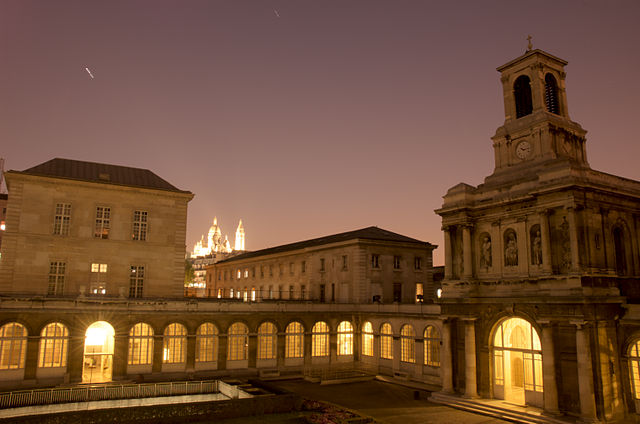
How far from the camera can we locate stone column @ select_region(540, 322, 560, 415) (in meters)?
26.3

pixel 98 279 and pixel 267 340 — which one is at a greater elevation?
pixel 98 279

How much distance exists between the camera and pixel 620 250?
96.4ft

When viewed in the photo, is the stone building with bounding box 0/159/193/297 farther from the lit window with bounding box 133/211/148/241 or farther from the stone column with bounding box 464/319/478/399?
the stone column with bounding box 464/319/478/399

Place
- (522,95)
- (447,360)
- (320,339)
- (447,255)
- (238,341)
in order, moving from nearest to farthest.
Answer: (447,360), (522,95), (447,255), (238,341), (320,339)

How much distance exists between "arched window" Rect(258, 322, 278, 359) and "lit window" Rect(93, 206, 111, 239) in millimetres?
15152

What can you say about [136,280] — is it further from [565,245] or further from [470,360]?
[565,245]

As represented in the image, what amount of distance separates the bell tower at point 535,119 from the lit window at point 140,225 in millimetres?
28905

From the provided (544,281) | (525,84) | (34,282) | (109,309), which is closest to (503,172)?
(525,84)

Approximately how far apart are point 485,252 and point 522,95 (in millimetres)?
10645

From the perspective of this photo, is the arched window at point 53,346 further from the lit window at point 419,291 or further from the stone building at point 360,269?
the lit window at point 419,291

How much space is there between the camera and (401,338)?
4088 cm

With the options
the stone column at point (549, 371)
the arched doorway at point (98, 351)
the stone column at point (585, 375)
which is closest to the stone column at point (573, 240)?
the stone column at point (585, 375)

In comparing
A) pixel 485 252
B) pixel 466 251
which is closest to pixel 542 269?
pixel 485 252

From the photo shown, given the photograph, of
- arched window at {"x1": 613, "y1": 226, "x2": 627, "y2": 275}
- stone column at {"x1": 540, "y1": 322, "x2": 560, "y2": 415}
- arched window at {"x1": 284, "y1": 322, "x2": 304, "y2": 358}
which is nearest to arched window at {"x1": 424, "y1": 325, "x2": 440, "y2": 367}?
arched window at {"x1": 284, "y1": 322, "x2": 304, "y2": 358}
